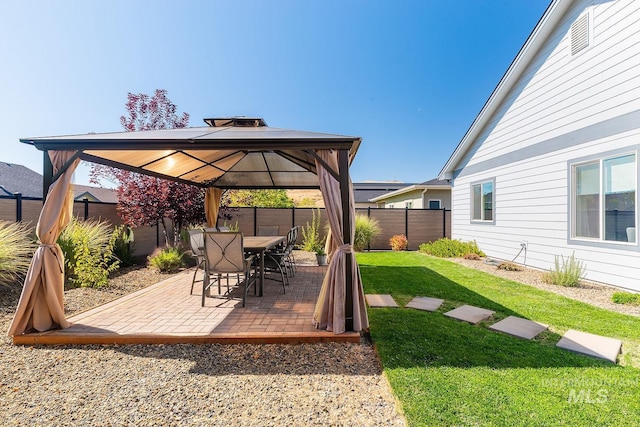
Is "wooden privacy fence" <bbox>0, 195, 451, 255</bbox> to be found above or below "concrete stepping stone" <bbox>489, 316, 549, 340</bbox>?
above

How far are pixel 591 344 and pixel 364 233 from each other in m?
7.86

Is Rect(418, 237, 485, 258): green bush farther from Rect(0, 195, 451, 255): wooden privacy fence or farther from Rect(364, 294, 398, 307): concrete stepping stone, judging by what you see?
Rect(364, 294, 398, 307): concrete stepping stone

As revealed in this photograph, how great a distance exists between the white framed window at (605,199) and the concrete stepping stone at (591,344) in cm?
292

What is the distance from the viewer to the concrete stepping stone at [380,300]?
4.32 meters

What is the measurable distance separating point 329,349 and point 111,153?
3899 mm

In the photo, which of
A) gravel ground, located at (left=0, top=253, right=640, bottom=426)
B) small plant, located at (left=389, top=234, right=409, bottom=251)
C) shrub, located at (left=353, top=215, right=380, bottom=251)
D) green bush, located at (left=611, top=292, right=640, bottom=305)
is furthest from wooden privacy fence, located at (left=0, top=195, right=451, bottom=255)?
gravel ground, located at (left=0, top=253, right=640, bottom=426)

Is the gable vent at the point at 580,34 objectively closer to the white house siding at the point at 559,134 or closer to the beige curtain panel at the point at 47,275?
the white house siding at the point at 559,134

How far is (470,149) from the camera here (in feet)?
31.4

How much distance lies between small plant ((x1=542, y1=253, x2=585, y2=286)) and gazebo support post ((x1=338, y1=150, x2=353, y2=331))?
4.65 meters

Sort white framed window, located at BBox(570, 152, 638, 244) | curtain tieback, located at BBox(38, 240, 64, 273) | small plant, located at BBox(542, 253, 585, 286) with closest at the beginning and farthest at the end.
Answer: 1. curtain tieback, located at BBox(38, 240, 64, 273)
2. white framed window, located at BBox(570, 152, 638, 244)
3. small plant, located at BBox(542, 253, 585, 286)

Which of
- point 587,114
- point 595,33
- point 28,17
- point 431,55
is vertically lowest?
point 587,114

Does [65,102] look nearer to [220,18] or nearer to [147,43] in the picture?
[147,43]

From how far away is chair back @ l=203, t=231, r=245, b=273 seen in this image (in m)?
4.20

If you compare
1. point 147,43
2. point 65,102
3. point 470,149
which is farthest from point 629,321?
point 65,102
